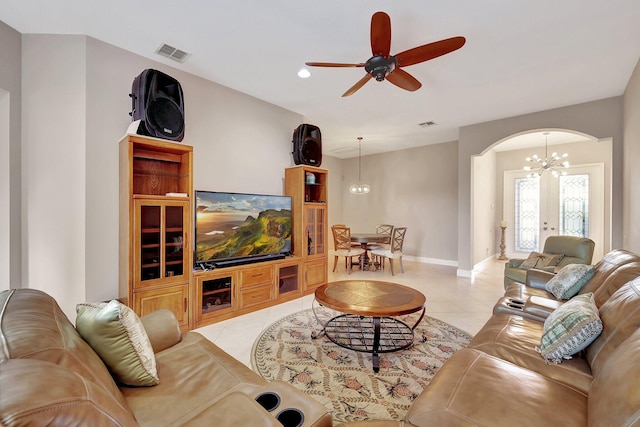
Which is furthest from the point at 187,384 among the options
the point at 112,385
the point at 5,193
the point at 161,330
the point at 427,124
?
the point at 427,124

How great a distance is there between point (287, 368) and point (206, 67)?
10.5ft

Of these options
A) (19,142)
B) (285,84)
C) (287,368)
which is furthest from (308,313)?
(19,142)

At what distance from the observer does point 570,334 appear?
153cm

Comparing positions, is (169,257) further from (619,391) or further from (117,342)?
(619,391)

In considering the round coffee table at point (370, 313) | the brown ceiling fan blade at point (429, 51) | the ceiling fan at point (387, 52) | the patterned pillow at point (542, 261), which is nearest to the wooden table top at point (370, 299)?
the round coffee table at point (370, 313)

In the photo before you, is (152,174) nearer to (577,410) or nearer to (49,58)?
(49,58)

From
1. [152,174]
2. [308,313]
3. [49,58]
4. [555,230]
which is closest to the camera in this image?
[49,58]

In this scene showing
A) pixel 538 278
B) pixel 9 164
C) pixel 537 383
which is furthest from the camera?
pixel 538 278

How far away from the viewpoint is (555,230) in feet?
21.4

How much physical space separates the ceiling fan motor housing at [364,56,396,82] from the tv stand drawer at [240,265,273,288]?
101 inches

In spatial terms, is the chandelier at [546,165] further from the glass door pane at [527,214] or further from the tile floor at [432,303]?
the tile floor at [432,303]

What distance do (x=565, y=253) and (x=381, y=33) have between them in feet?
13.0

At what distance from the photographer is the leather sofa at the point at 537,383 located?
1.00m

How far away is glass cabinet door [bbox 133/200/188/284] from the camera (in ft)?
8.73
